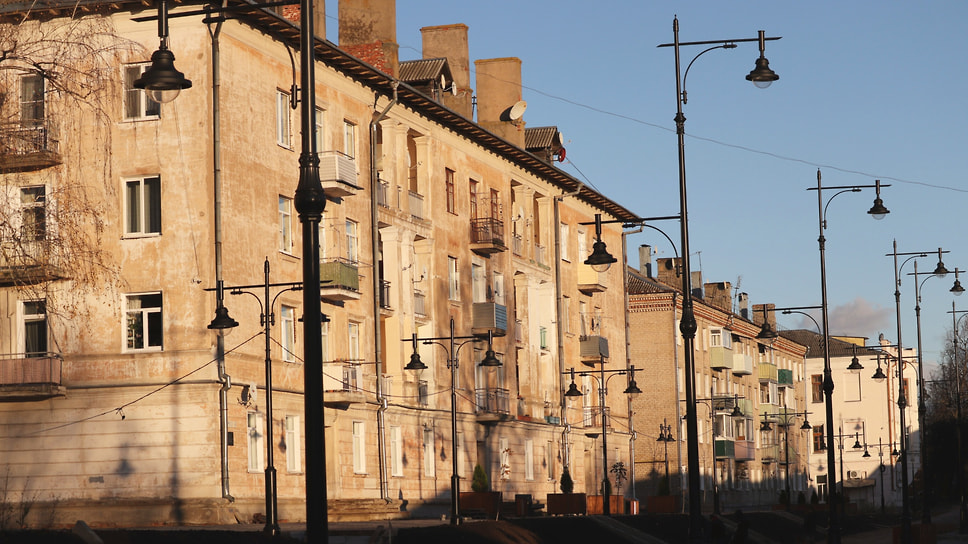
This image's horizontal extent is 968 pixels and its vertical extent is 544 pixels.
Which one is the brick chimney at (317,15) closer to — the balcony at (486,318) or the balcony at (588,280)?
the balcony at (486,318)

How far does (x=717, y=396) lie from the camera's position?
8525cm

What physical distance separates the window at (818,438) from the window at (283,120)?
8406 cm

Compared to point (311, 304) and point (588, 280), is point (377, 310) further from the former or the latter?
point (311, 304)

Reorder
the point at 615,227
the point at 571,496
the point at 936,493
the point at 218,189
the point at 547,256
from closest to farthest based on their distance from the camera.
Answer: the point at 218,189 < the point at 571,496 < the point at 547,256 < the point at 615,227 < the point at 936,493

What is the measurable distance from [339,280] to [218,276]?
18.8 ft

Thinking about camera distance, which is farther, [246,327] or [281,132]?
[281,132]

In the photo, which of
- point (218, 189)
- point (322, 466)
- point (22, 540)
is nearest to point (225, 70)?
point (218, 189)

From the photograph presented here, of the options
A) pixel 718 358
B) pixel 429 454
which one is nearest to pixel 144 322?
pixel 429 454

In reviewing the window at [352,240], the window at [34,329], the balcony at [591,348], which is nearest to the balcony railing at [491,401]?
the balcony at [591,348]

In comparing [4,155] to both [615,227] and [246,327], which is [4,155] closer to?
[246,327]

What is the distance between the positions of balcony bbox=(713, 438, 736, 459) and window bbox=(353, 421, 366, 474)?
142 feet

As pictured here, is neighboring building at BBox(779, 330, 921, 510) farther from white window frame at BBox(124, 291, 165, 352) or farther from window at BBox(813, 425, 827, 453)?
white window frame at BBox(124, 291, 165, 352)

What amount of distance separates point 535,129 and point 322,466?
5400 centimetres

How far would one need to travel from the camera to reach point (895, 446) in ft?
379
